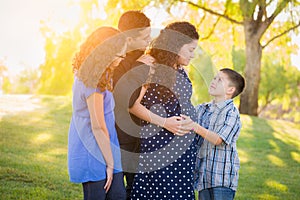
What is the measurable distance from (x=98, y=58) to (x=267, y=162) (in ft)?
Result: 16.3

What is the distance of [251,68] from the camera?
12.0m

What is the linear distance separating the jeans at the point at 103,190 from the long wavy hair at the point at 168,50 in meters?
0.58

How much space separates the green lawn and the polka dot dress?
1.71 metres

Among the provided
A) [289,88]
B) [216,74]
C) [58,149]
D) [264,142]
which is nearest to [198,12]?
[264,142]

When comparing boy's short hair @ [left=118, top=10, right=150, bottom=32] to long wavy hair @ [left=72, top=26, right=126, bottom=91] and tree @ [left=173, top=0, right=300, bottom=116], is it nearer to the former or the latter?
long wavy hair @ [left=72, top=26, right=126, bottom=91]

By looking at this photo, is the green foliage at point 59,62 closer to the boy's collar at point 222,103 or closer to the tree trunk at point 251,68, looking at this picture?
the tree trunk at point 251,68

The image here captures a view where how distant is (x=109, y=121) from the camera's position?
245cm

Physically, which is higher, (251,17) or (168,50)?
(251,17)

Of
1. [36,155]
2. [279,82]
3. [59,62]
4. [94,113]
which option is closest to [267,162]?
[36,155]

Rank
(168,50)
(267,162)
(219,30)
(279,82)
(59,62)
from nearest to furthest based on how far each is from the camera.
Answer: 1. (168,50)
2. (267,162)
3. (219,30)
4. (59,62)
5. (279,82)

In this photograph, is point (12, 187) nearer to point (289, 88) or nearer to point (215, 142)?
point (215, 142)

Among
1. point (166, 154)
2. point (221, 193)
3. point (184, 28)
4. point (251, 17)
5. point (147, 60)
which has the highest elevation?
point (251, 17)

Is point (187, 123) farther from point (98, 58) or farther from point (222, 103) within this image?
point (98, 58)

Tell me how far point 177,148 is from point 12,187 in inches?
85.7
